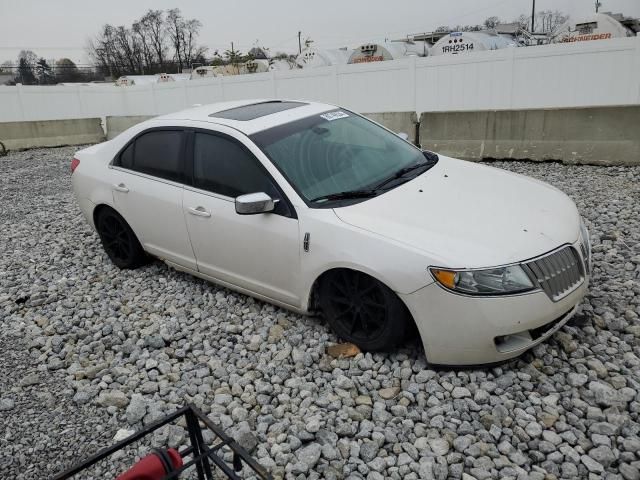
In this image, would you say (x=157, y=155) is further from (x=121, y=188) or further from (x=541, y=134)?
(x=541, y=134)

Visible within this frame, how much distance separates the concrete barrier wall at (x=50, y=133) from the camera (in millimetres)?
15562

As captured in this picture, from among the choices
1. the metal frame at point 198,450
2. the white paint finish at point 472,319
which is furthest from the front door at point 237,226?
the metal frame at point 198,450

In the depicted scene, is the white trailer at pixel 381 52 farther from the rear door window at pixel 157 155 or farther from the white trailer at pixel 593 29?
the rear door window at pixel 157 155

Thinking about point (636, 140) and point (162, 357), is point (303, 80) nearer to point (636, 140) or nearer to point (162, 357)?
point (636, 140)

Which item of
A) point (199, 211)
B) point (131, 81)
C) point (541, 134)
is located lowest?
point (541, 134)

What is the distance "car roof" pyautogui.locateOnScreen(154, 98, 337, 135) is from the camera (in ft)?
12.4

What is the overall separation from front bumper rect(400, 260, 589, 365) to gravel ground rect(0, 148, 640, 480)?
20 centimetres

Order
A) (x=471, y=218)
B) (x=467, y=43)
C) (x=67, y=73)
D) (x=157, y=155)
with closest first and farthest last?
1. (x=471, y=218)
2. (x=157, y=155)
3. (x=467, y=43)
4. (x=67, y=73)

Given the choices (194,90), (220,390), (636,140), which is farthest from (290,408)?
(194,90)

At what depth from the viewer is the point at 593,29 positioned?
16.6 m

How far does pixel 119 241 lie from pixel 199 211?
1535mm

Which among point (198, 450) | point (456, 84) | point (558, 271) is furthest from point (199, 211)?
point (456, 84)

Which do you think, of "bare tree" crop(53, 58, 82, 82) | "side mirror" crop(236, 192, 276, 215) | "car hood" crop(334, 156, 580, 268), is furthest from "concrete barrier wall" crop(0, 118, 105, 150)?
"bare tree" crop(53, 58, 82, 82)

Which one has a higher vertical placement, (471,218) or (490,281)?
(471,218)
